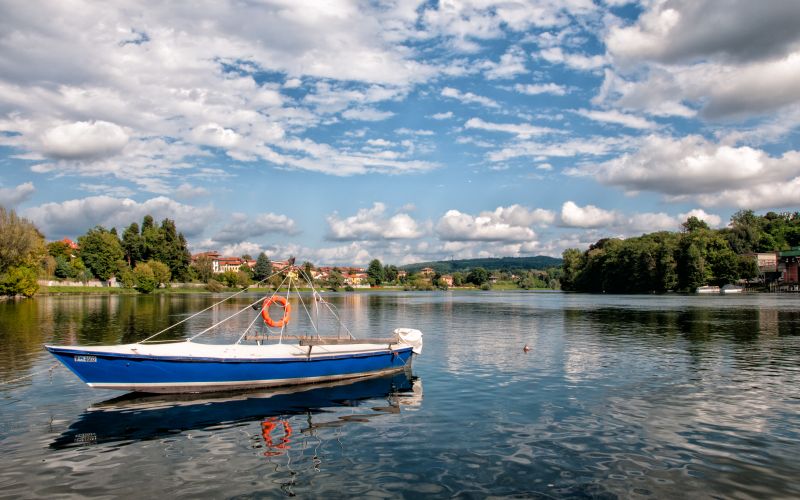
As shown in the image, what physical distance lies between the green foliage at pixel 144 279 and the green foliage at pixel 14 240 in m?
39.5

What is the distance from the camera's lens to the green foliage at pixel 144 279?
127 metres

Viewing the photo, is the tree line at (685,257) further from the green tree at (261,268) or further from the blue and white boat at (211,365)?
the blue and white boat at (211,365)

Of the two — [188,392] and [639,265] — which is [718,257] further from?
[188,392]

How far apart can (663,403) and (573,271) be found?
6688 inches

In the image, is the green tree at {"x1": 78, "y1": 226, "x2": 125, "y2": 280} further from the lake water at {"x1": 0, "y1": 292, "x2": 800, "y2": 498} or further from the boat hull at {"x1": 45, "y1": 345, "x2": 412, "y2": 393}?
→ the boat hull at {"x1": 45, "y1": 345, "x2": 412, "y2": 393}

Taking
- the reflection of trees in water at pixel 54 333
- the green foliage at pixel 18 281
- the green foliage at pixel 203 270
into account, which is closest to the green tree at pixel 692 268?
the reflection of trees in water at pixel 54 333

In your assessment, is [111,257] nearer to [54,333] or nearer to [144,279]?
[144,279]

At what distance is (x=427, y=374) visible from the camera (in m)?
22.8

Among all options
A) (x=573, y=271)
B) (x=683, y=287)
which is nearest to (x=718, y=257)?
(x=683, y=287)

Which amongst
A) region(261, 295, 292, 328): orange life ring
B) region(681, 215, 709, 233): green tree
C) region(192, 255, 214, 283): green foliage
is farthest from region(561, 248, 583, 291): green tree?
region(261, 295, 292, 328): orange life ring

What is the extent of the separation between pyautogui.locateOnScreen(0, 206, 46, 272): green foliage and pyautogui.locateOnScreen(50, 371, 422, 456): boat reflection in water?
3328 inches

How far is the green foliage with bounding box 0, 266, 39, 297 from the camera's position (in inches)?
3300

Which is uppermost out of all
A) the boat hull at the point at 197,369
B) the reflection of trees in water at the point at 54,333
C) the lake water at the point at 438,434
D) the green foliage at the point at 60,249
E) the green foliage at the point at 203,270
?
the green foliage at the point at 60,249

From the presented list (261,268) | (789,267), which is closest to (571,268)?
(789,267)
